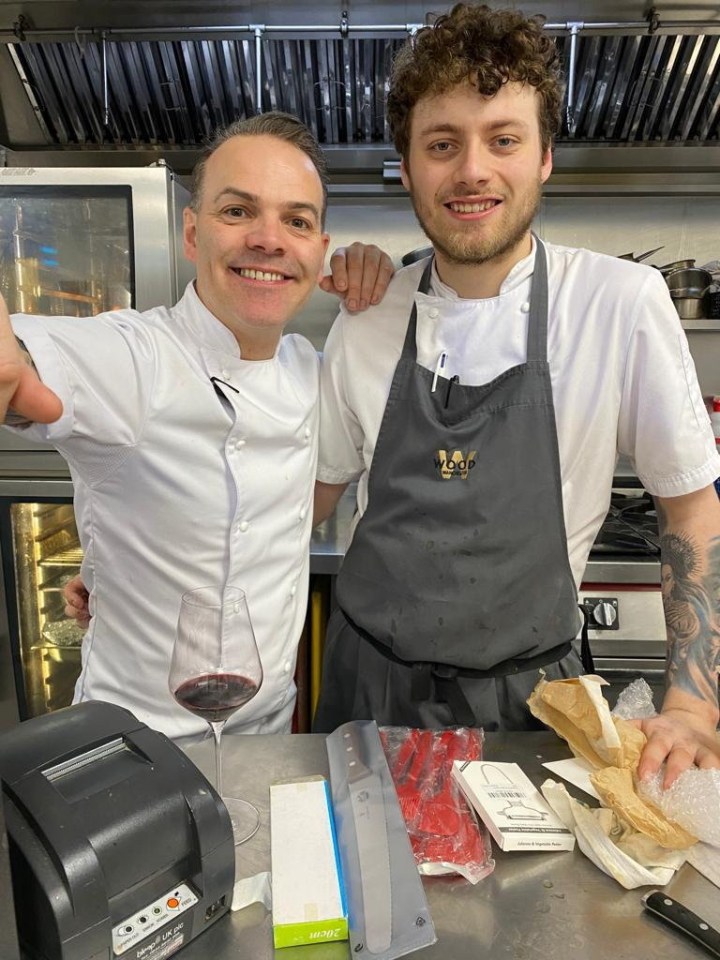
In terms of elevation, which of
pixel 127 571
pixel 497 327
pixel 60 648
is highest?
pixel 497 327

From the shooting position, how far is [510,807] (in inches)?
34.5

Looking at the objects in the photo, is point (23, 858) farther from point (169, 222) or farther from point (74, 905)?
point (169, 222)

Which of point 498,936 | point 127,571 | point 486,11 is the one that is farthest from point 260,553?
point 486,11

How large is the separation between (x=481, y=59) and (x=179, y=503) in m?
0.93

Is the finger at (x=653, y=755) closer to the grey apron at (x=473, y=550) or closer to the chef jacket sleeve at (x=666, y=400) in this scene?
the grey apron at (x=473, y=550)

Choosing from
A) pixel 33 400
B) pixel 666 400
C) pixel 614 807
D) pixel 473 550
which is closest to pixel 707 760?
pixel 614 807

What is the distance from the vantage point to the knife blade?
26.8 inches

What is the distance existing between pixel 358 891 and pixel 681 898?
0.35 meters

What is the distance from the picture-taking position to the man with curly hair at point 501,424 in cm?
125

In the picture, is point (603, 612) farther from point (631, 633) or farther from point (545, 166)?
point (545, 166)

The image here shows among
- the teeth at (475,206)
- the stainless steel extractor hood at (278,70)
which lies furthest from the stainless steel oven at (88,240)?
the teeth at (475,206)

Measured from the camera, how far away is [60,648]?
99.0 inches

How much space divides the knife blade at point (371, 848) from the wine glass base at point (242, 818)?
0.13 metres

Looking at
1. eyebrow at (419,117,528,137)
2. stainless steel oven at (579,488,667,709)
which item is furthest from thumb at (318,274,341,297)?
Result: stainless steel oven at (579,488,667,709)
